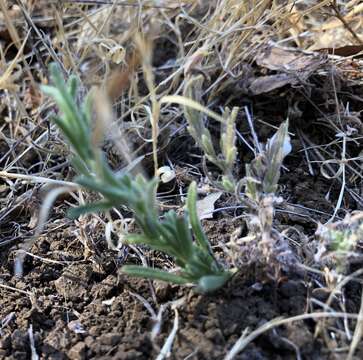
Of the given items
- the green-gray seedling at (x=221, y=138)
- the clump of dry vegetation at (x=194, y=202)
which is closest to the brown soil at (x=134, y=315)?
the clump of dry vegetation at (x=194, y=202)

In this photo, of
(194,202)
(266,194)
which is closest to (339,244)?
(266,194)

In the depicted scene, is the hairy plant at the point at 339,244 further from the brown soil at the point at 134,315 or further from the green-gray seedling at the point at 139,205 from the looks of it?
the green-gray seedling at the point at 139,205

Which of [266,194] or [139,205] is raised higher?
[139,205]

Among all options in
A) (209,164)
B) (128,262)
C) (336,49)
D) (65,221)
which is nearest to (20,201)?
(65,221)

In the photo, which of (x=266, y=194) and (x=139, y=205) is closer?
(x=139, y=205)

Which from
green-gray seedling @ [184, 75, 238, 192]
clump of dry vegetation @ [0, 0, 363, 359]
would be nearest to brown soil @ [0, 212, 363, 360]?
clump of dry vegetation @ [0, 0, 363, 359]

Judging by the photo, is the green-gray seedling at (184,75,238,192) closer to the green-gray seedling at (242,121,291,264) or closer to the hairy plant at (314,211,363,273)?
the green-gray seedling at (242,121,291,264)

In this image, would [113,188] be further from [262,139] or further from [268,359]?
[262,139]

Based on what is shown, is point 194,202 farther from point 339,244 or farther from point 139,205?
point 339,244
